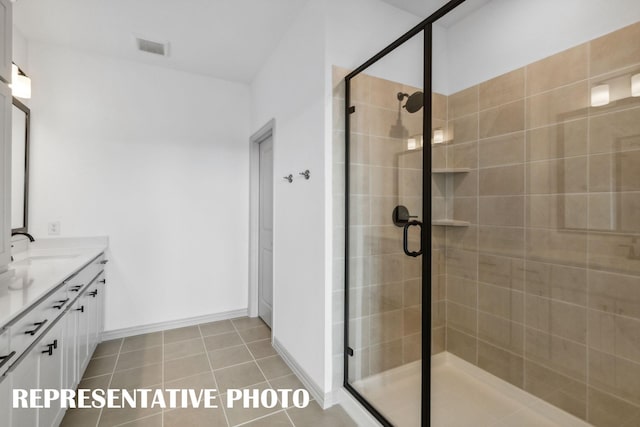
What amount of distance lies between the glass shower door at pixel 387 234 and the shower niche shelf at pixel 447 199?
0.22 metres

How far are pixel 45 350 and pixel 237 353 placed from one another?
5.02ft

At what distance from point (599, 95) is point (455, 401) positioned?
1.88 metres

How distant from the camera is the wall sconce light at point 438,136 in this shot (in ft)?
5.22

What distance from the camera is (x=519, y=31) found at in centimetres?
188

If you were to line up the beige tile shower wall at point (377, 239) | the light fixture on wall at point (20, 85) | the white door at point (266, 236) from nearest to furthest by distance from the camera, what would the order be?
the beige tile shower wall at point (377, 239), the light fixture on wall at point (20, 85), the white door at point (266, 236)

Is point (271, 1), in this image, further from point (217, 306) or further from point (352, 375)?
point (217, 306)

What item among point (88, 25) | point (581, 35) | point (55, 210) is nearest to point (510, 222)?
point (581, 35)

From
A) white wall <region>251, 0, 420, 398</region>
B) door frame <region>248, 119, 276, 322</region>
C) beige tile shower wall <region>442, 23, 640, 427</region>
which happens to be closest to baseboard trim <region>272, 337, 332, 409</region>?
white wall <region>251, 0, 420, 398</region>

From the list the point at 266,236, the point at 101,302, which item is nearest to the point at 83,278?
the point at 101,302

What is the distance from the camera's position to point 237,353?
269cm

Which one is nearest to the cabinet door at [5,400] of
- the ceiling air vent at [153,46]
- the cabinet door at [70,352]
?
the cabinet door at [70,352]

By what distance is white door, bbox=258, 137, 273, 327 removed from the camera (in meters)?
3.21

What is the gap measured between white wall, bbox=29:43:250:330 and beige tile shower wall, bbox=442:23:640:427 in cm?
251

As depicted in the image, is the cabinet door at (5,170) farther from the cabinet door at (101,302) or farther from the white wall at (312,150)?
the white wall at (312,150)
